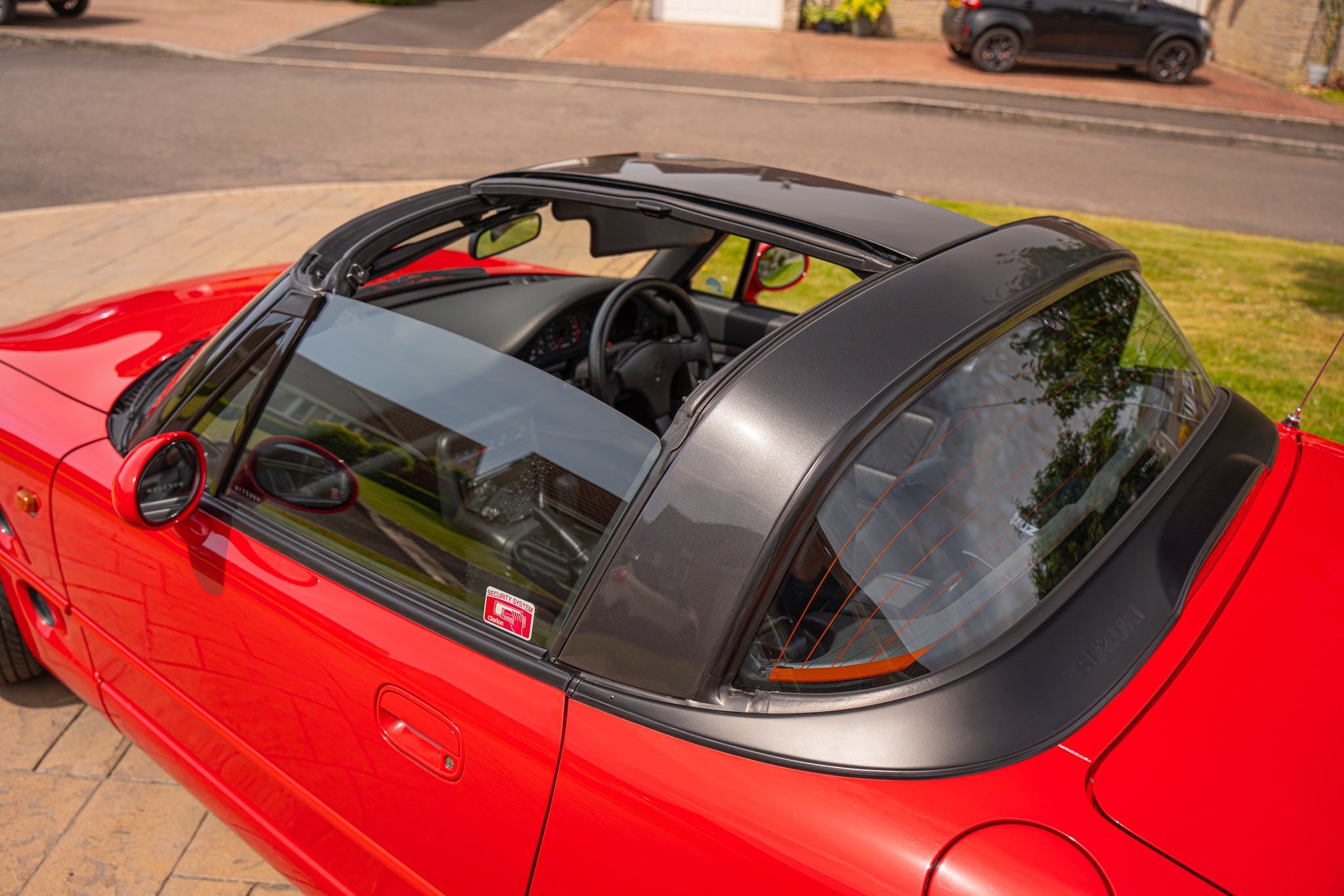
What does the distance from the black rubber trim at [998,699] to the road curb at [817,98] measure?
479 inches

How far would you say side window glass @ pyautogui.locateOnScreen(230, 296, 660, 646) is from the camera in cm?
168

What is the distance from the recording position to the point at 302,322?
2027mm

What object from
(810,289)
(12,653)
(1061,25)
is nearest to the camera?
(12,653)

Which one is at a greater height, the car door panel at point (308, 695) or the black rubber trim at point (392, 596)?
the black rubber trim at point (392, 596)

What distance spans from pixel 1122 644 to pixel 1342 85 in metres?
18.6

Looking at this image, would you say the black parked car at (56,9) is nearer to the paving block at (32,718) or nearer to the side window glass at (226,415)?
the paving block at (32,718)

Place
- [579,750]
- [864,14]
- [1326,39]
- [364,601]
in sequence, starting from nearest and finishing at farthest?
1. [579,750]
2. [364,601]
3. [1326,39]
4. [864,14]

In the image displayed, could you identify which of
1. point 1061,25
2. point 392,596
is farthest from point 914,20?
point 392,596

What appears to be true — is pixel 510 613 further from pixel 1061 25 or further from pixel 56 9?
pixel 56 9

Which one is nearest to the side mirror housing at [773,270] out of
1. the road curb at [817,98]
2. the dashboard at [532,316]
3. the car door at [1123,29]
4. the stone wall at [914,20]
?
the dashboard at [532,316]

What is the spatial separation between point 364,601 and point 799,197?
47.0 inches

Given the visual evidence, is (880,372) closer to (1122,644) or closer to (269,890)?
(1122,644)

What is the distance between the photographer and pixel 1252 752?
1316 millimetres

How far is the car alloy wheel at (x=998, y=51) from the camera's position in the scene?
1562cm
